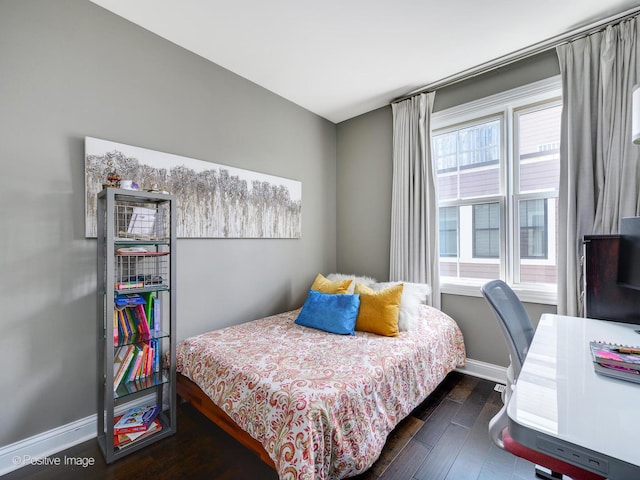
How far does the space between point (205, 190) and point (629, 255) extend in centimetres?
283

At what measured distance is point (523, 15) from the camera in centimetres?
194

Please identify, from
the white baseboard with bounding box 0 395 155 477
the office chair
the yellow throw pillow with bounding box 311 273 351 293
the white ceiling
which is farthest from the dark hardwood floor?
the white ceiling

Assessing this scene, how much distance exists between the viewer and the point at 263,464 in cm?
161

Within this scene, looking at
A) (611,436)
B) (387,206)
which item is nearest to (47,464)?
(611,436)

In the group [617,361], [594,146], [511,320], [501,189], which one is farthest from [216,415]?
[594,146]

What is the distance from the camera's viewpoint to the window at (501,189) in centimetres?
239

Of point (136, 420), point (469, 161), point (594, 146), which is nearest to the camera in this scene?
point (136, 420)

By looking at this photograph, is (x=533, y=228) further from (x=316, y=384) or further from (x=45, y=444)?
(x=45, y=444)

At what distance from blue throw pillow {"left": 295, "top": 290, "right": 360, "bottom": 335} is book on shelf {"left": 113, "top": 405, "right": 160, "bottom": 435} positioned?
1.17m

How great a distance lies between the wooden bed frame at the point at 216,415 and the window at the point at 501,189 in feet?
6.98

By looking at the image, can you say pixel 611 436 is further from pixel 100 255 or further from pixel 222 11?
pixel 222 11

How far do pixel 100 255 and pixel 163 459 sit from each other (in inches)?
48.8

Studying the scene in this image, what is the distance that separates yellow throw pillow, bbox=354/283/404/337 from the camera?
7.25 feet

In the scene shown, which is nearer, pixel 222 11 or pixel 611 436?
pixel 611 436
